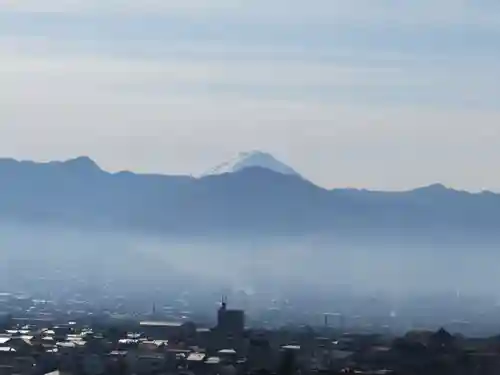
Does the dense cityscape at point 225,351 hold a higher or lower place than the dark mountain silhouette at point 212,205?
lower

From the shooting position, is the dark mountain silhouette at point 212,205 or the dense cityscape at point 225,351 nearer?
the dense cityscape at point 225,351

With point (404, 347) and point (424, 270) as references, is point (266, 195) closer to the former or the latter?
point (424, 270)

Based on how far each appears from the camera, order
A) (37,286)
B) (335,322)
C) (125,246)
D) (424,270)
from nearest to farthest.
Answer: (335,322) < (37,286) < (424,270) < (125,246)

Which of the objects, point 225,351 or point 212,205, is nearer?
point 225,351

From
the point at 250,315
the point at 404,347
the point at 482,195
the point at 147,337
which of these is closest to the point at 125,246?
the point at 482,195
